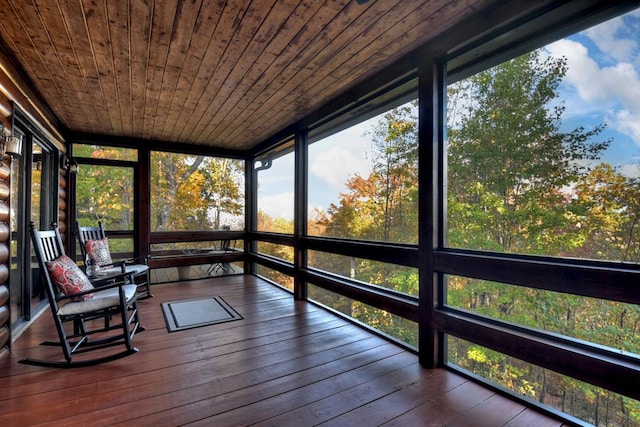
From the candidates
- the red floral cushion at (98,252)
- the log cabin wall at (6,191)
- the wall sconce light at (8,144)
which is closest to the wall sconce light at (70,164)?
the red floral cushion at (98,252)

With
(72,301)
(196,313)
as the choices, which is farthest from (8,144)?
(196,313)

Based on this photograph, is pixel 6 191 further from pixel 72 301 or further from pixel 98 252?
pixel 98 252

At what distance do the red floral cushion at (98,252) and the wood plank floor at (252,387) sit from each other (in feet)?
2.95

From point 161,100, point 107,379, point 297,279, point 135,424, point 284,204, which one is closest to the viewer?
point 135,424

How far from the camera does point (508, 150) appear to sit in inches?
113

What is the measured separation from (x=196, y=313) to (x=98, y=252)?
151 cm

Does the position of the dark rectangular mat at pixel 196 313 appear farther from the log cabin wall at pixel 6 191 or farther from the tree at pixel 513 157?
the tree at pixel 513 157

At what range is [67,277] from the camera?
2.54m

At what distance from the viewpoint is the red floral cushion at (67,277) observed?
8.21 feet

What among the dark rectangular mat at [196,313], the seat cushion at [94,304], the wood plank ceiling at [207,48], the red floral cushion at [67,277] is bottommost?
the dark rectangular mat at [196,313]

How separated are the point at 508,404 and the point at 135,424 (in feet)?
7.58

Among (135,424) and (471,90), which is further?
(471,90)

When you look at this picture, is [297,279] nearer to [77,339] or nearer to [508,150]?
[77,339]

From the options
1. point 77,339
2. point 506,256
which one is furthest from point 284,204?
point 506,256
